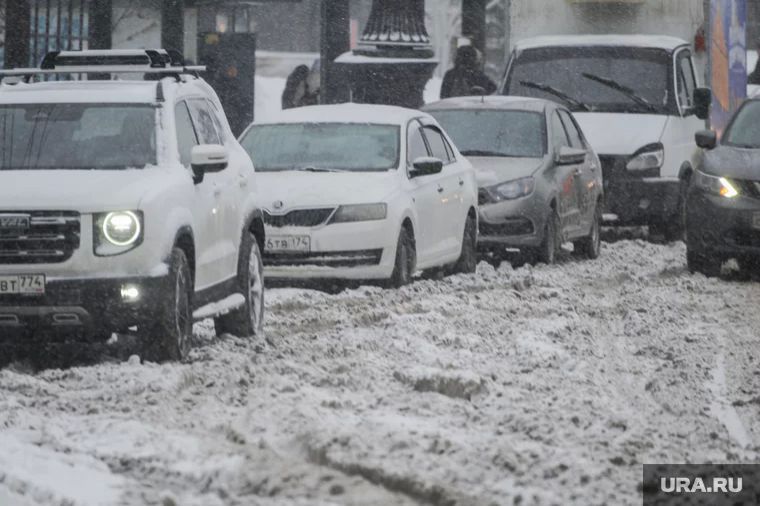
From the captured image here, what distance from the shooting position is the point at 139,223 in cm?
1020

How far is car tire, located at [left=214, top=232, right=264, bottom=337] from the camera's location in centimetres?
1174

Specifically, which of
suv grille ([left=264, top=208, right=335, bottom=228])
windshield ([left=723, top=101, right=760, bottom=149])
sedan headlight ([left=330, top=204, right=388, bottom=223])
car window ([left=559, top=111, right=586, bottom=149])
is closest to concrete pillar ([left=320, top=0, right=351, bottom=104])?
car window ([left=559, top=111, right=586, bottom=149])

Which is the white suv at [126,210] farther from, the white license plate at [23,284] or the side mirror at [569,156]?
the side mirror at [569,156]

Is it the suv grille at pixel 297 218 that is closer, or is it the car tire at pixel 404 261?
the suv grille at pixel 297 218

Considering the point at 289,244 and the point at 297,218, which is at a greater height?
the point at 297,218

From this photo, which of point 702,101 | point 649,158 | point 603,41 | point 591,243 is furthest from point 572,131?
point 603,41

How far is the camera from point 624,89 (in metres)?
21.2

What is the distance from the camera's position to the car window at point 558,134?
1825 centimetres

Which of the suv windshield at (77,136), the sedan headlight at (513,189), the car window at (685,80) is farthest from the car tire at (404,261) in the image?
the car window at (685,80)

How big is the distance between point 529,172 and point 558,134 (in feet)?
3.87

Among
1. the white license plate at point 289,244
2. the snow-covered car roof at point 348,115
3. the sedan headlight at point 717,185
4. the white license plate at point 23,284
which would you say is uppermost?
the snow-covered car roof at point 348,115

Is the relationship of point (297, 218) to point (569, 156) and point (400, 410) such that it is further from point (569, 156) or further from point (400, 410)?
point (400, 410)

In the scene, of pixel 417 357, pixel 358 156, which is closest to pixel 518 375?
pixel 417 357

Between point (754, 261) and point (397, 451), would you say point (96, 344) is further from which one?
point (754, 261)
